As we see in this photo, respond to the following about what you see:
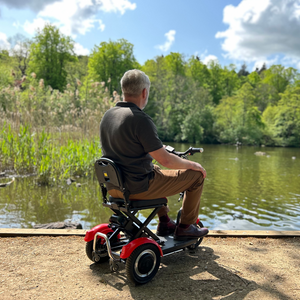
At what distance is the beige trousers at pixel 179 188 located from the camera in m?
2.84

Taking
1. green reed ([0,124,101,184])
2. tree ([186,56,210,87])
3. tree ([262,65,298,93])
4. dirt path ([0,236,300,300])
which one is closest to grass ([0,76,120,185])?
green reed ([0,124,101,184])

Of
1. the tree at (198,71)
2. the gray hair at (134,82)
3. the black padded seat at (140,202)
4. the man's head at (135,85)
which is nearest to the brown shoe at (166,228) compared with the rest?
the black padded seat at (140,202)

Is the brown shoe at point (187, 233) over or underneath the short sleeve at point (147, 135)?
underneath

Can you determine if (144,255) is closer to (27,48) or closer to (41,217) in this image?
(41,217)

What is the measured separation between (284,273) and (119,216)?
1593 millimetres

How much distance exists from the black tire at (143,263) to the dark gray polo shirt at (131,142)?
1.62 ft

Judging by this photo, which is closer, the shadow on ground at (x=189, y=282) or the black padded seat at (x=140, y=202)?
the shadow on ground at (x=189, y=282)

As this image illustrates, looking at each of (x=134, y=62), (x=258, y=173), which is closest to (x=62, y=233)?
(x=258, y=173)

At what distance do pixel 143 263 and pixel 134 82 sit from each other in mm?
1540

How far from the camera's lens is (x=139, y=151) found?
2721 millimetres

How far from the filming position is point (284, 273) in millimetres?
2928

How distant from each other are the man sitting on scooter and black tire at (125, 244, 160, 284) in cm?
45

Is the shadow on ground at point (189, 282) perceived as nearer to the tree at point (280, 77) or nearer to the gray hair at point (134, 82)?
the gray hair at point (134, 82)

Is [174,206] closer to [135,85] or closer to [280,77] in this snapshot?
[135,85]
